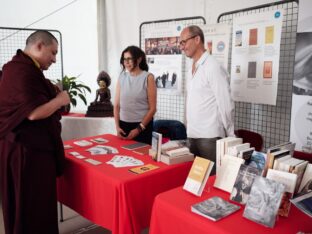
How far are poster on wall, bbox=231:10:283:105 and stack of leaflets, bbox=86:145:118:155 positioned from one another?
4.05 feet

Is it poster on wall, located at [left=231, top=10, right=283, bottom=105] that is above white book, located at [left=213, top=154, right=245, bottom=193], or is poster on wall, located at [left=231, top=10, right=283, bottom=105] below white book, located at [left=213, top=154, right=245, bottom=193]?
above

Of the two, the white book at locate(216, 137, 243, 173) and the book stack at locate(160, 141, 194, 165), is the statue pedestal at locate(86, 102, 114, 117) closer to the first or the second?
the book stack at locate(160, 141, 194, 165)

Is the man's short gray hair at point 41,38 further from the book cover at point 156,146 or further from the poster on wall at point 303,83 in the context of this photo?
the poster on wall at point 303,83

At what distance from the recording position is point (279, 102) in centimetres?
257

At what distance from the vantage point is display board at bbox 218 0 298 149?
2.39m

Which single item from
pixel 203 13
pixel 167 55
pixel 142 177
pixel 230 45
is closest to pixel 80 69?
pixel 167 55

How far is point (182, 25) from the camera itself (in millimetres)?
3180

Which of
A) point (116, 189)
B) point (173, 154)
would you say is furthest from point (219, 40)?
point (116, 189)

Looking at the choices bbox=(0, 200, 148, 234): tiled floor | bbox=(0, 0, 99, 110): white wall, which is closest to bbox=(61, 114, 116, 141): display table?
bbox=(0, 200, 148, 234): tiled floor

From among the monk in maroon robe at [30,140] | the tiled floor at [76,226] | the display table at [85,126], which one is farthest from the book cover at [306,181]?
the display table at [85,126]

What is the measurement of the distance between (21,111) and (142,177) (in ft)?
2.37

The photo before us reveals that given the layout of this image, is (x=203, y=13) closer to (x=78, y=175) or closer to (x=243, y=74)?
(x=243, y=74)

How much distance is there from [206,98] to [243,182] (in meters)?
0.80

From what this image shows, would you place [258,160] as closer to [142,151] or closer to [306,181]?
[306,181]
